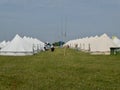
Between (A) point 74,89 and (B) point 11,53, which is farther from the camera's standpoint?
(B) point 11,53

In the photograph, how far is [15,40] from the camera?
52375 millimetres

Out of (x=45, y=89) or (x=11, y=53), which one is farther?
(x=11, y=53)

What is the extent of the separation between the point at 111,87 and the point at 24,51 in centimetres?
3903

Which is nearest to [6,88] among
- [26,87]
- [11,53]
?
[26,87]

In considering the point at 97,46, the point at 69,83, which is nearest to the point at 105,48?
the point at 97,46

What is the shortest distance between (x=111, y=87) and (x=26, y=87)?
263 cm

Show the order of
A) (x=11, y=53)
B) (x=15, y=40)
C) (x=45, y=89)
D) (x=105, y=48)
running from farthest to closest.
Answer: (x=105, y=48) < (x=15, y=40) < (x=11, y=53) < (x=45, y=89)

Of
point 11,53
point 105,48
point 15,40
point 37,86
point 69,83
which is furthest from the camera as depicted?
point 105,48

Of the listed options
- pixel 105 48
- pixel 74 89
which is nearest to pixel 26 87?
pixel 74 89

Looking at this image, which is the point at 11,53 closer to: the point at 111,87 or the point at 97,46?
the point at 97,46

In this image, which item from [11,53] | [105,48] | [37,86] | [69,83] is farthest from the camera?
[105,48]

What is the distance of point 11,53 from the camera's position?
48.1 meters

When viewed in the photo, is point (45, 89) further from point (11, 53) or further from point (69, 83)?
point (11, 53)

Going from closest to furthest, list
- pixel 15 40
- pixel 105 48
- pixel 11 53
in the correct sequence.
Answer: pixel 11 53 < pixel 15 40 < pixel 105 48
